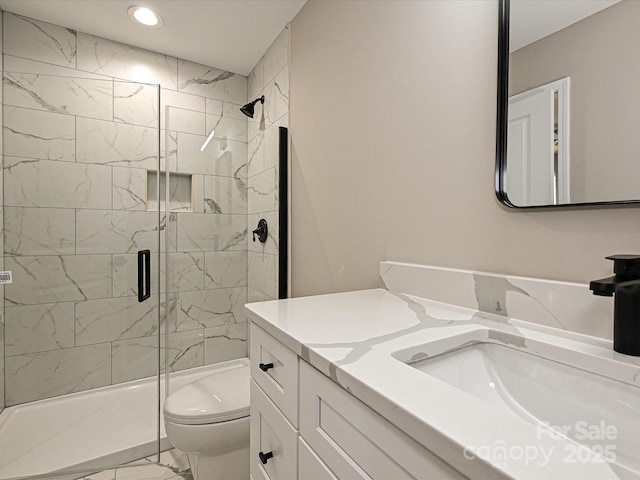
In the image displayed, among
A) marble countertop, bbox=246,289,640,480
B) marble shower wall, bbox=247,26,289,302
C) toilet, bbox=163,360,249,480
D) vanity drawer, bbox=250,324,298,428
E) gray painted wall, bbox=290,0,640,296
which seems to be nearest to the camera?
marble countertop, bbox=246,289,640,480

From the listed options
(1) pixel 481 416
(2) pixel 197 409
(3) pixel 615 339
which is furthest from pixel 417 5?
(2) pixel 197 409

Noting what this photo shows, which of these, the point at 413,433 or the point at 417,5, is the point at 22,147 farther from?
the point at 413,433

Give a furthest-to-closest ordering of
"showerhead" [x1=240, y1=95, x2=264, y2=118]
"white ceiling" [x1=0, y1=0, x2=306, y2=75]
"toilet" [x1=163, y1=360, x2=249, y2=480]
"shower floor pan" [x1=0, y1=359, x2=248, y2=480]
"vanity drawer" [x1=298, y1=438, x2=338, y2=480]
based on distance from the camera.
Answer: "showerhead" [x1=240, y1=95, x2=264, y2=118] → "white ceiling" [x1=0, y1=0, x2=306, y2=75] → "shower floor pan" [x1=0, y1=359, x2=248, y2=480] → "toilet" [x1=163, y1=360, x2=249, y2=480] → "vanity drawer" [x1=298, y1=438, x2=338, y2=480]

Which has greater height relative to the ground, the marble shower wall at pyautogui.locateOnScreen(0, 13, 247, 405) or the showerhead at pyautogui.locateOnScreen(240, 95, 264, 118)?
the showerhead at pyautogui.locateOnScreen(240, 95, 264, 118)

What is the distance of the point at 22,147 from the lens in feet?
5.65

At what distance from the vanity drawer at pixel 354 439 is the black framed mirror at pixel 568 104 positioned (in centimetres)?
64

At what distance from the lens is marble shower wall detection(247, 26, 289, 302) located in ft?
6.83

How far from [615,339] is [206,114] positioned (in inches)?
101

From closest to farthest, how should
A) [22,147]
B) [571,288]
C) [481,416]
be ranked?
[481,416]
[571,288]
[22,147]

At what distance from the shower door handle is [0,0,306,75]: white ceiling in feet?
4.55

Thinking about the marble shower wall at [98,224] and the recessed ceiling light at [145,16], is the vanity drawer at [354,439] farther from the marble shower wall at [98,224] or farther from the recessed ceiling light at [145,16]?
the recessed ceiling light at [145,16]

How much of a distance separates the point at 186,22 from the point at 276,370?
2161 mm

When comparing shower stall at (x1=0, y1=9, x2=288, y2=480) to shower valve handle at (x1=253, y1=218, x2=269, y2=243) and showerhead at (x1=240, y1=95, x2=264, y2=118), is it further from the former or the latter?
showerhead at (x1=240, y1=95, x2=264, y2=118)

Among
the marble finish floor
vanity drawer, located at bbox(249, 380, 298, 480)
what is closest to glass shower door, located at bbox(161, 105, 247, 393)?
the marble finish floor
